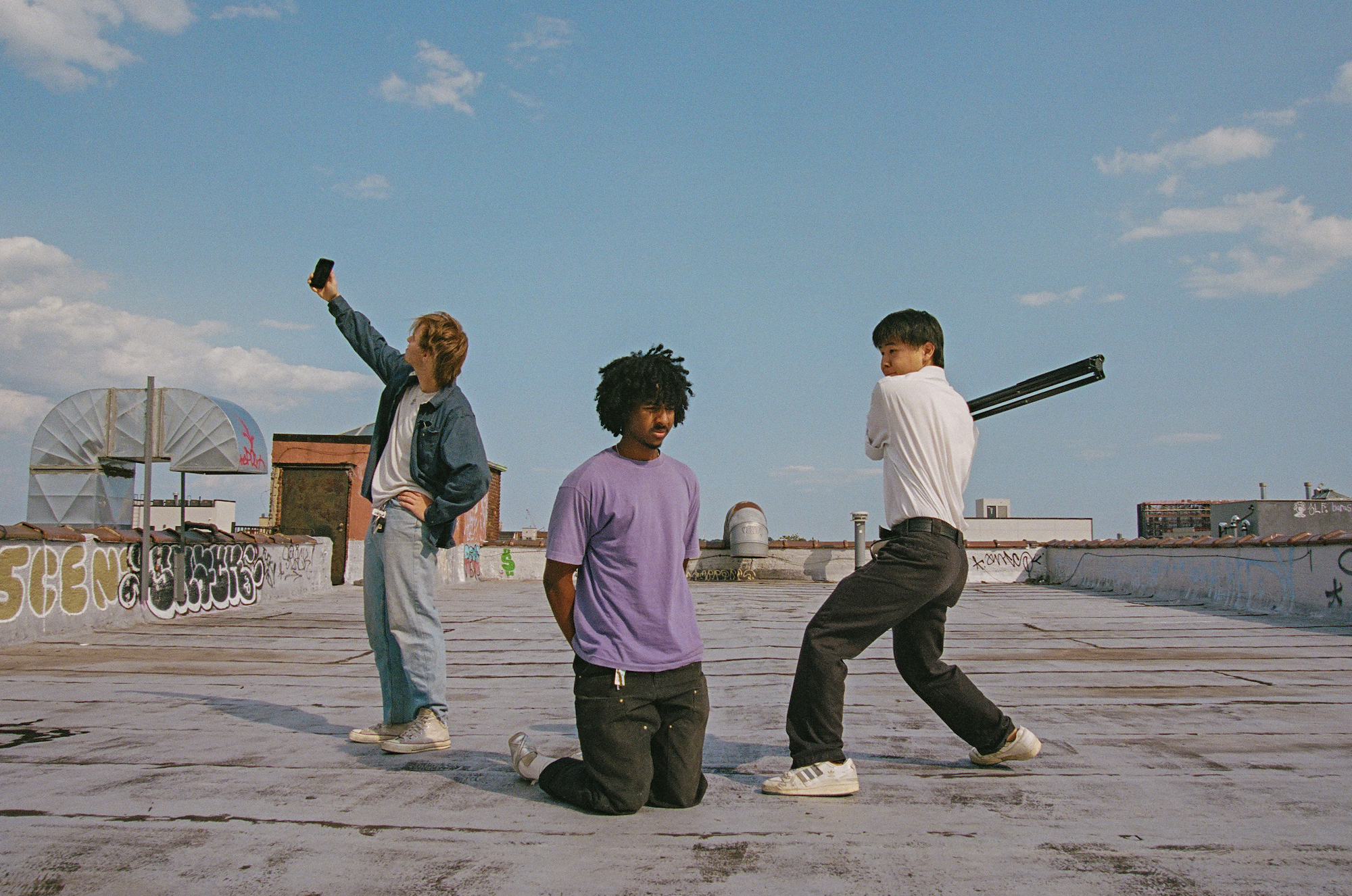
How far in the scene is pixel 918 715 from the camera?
12.9 feet

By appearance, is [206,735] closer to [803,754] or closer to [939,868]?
[803,754]

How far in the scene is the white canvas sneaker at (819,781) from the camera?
2.67 meters

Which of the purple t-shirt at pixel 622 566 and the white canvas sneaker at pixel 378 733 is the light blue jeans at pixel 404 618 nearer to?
the white canvas sneaker at pixel 378 733

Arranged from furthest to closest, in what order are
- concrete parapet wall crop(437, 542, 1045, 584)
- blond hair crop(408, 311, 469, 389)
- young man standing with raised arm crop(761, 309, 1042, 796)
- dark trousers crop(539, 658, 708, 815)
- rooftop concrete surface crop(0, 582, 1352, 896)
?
concrete parapet wall crop(437, 542, 1045, 584) → blond hair crop(408, 311, 469, 389) → young man standing with raised arm crop(761, 309, 1042, 796) → dark trousers crop(539, 658, 708, 815) → rooftop concrete surface crop(0, 582, 1352, 896)

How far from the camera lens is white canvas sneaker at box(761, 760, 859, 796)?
2.67 m

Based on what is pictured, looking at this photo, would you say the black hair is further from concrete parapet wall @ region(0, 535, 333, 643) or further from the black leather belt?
concrete parapet wall @ region(0, 535, 333, 643)

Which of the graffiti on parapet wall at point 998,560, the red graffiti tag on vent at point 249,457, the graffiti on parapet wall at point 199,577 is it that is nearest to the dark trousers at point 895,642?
the graffiti on parapet wall at point 199,577

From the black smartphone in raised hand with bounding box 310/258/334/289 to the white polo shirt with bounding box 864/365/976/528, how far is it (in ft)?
7.55

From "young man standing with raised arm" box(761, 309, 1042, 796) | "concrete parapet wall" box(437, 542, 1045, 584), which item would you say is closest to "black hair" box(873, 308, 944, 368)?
"young man standing with raised arm" box(761, 309, 1042, 796)

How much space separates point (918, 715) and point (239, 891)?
289 centimetres

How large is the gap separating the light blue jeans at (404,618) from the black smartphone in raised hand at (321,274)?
1001mm

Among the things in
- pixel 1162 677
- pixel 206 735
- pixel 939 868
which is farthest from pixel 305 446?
pixel 939 868

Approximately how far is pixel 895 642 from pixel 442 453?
72.2 inches

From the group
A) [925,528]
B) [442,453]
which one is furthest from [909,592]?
[442,453]
